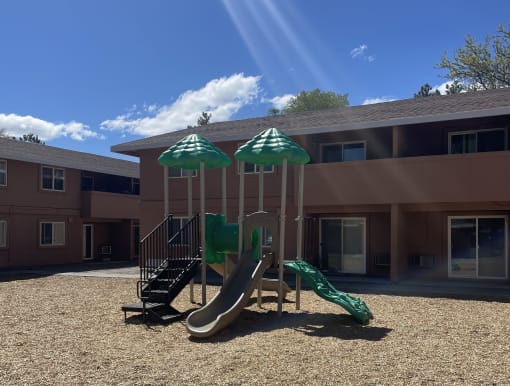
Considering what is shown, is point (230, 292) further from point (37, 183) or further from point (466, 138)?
point (37, 183)

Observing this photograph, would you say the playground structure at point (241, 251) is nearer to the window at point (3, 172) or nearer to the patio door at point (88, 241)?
the window at point (3, 172)

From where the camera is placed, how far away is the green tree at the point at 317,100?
55906mm

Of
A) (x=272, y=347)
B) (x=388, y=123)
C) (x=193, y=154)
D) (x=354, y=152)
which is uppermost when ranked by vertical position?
(x=388, y=123)

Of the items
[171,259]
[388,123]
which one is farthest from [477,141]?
[171,259]

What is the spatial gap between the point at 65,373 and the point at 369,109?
53.1 ft

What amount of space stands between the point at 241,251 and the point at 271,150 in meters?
2.27

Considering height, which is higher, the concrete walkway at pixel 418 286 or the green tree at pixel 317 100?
the green tree at pixel 317 100

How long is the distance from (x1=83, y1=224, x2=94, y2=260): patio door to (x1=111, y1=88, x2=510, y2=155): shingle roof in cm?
769

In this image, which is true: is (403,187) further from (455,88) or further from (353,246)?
(455,88)

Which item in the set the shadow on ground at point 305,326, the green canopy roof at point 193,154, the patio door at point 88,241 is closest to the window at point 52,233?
the patio door at point 88,241

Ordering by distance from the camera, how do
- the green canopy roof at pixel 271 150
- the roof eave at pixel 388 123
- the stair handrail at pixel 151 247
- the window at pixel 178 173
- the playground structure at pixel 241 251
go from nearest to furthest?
the playground structure at pixel 241 251, the green canopy roof at pixel 271 150, the stair handrail at pixel 151 247, the roof eave at pixel 388 123, the window at pixel 178 173

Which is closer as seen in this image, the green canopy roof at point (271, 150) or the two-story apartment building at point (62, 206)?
the green canopy roof at point (271, 150)

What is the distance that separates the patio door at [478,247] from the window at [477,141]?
7.47ft

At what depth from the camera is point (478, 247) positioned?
16.5 metres
